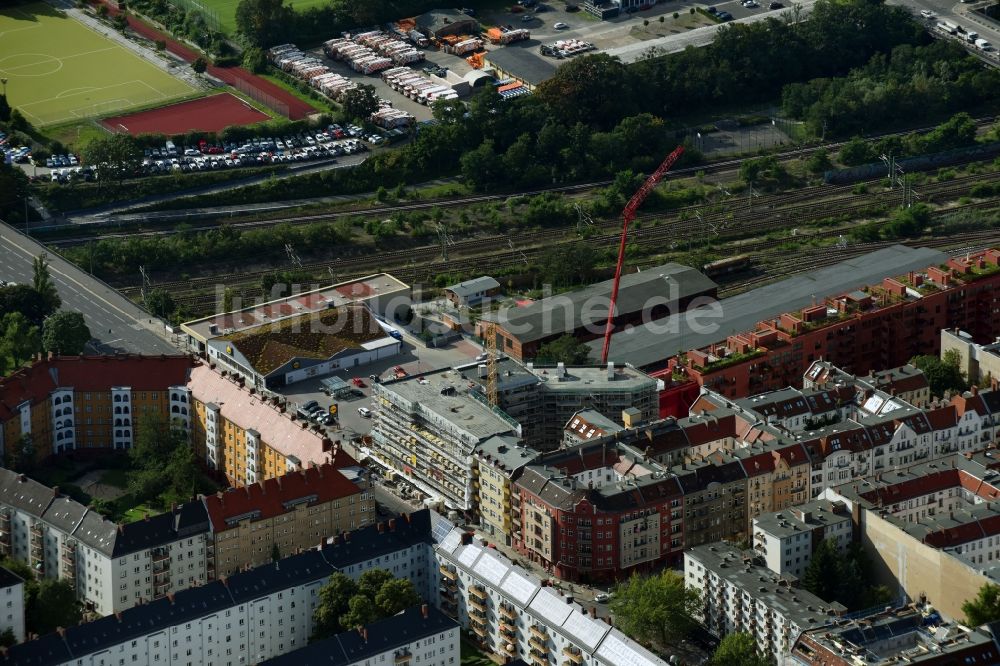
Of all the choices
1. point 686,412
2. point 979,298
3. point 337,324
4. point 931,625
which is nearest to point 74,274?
point 337,324

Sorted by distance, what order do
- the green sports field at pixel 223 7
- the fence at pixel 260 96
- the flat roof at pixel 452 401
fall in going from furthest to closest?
the green sports field at pixel 223 7
the fence at pixel 260 96
the flat roof at pixel 452 401

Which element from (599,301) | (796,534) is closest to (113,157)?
(599,301)

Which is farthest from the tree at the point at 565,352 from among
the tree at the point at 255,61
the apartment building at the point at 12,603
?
the tree at the point at 255,61

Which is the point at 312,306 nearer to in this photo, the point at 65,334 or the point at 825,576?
the point at 65,334

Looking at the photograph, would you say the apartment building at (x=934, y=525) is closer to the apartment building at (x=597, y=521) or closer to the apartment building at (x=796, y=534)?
the apartment building at (x=796, y=534)

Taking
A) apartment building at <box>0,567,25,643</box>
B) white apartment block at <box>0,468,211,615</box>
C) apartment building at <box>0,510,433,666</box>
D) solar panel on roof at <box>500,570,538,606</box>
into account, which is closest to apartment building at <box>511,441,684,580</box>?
solar panel on roof at <box>500,570,538,606</box>

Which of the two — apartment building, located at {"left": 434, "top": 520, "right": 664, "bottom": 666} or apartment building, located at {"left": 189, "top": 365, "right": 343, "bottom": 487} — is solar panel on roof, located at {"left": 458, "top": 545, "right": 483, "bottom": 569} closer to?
apartment building, located at {"left": 434, "top": 520, "right": 664, "bottom": 666}
